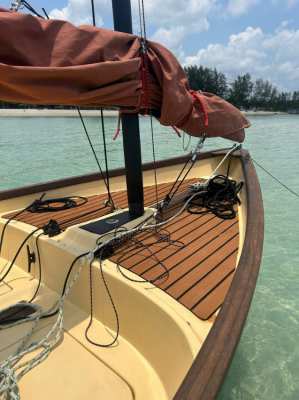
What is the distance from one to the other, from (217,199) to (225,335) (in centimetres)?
185

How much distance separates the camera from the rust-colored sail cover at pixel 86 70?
1.38 metres

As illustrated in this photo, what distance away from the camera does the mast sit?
2031mm

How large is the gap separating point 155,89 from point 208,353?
149 cm

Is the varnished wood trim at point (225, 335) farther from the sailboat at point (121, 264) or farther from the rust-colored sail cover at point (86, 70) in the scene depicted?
the rust-colored sail cover at point (86, 70)

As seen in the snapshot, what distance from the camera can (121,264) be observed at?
6.15 ft

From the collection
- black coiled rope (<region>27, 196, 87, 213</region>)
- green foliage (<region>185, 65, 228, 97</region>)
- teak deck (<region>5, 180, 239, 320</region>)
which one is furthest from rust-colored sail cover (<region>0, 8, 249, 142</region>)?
green foliage (<region>185, 65, 228, 97</region>)

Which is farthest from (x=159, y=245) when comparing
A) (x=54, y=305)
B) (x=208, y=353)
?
(x=208, y=353)

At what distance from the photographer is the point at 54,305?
1997 mm

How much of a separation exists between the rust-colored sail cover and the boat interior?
82cm

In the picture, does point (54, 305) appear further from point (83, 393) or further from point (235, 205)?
point (235, 205)

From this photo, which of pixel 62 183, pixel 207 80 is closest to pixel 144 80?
pixel 62 183

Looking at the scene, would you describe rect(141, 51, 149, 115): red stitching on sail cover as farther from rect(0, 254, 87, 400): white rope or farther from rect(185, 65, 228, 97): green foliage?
rect(185, 65, 228, 97): green foliage

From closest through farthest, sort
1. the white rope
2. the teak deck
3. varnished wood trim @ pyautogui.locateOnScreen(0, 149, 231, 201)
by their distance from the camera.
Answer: the white rope
the teak deck
varnished wood trim @ pyautogui.locateOnScreen(0, 149, 231, 201)

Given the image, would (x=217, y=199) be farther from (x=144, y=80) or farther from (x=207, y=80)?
(x=207, y=80)
